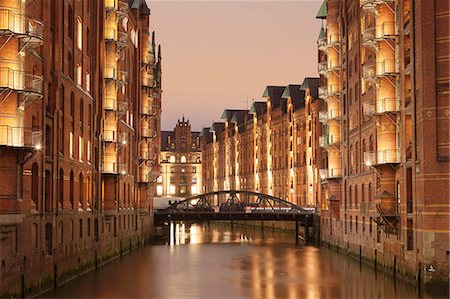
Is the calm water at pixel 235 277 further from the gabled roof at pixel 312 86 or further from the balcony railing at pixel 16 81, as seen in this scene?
the gabled roof at pixel 312 86

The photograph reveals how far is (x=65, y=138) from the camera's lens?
39.1 metres

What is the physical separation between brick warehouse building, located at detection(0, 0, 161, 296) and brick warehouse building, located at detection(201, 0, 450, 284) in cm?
1769

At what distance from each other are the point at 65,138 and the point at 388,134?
18.8 m

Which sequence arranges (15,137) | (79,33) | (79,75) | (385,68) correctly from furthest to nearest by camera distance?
(79,33) < (79,75) < (385,68) < (15,137)

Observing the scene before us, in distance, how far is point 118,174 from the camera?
51.6 meters

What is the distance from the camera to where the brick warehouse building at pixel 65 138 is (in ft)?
96.5

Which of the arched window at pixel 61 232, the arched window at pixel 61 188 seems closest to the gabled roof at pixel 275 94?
the arched window at pixel 61 188

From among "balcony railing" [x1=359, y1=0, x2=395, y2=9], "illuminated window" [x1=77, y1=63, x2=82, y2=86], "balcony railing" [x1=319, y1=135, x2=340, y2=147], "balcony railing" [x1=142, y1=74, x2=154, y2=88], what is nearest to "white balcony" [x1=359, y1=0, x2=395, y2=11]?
"balcony railing" [x1=359, y1=0, x2=395, y2=9]

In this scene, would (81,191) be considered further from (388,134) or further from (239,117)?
(239,117)

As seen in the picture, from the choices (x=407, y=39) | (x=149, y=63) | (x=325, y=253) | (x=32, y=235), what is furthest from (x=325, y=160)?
(x=32, y=235)

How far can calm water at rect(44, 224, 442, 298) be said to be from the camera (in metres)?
37.4

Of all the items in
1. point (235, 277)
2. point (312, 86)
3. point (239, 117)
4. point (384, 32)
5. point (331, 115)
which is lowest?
point (235, 277)

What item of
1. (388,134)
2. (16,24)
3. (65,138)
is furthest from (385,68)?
(16,24)

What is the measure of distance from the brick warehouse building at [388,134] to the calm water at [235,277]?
1862 mm
